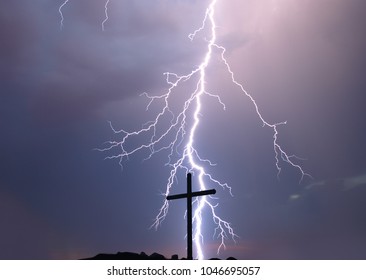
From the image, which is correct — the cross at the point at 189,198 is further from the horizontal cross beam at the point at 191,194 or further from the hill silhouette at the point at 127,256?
the hill silhouette at the point at 127,256

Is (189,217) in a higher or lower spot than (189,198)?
lower

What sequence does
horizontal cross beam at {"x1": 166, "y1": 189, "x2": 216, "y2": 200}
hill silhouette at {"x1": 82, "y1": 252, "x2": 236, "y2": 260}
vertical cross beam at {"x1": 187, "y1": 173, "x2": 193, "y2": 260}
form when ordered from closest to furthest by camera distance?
vertical cross beam at {"x1": 187, "y1": 173, "x2": 193, "y2": 260} < horizontal cross beam at {"x1": 166, "y1": 189, "x2": 216, "y2": 200} < hill silhouette at {"x1": 82, "y1": 252, "x2": 236, "y2": 260}

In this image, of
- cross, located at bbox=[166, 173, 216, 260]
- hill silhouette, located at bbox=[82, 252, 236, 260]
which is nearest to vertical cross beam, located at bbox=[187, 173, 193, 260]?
cross, located at bbox=[166, 173, 216, 260]

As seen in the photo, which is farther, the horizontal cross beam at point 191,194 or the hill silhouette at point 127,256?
the hill silhouette at point 127,256

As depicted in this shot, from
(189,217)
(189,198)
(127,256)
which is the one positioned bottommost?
(127,256)

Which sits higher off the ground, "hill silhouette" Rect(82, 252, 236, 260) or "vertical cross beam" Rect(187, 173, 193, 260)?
"vertical cross beam" Rect(187, 173, 193, 260)

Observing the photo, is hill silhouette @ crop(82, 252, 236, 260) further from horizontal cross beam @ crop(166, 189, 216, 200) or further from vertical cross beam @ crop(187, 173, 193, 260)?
horizontal cross beam @ crop(166, 189, 216, 200)

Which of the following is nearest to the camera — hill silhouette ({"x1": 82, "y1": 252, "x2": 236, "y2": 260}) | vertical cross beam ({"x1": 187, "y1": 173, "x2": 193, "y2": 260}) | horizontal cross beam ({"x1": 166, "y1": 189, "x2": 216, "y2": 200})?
vertical cross beam ({"x1": 187, "y1": 173, "x2": 193, "y2": 260})

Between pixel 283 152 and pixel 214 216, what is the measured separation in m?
3.47

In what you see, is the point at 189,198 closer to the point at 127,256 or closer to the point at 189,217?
the point at 189,217

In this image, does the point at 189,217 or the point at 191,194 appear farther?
the point at 191,194

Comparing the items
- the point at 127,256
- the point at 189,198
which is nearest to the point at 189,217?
the point at 189,198

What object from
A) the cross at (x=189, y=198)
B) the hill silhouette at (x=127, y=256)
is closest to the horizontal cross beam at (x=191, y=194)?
the cross at (x=189, y=198)

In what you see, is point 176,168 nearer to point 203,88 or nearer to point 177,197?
point 177,197
